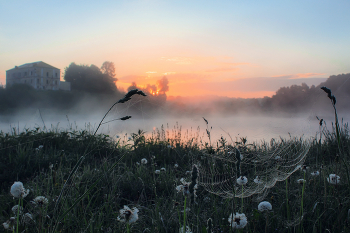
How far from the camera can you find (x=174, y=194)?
6.91 feet

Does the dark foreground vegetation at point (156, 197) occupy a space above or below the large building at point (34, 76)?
Answer: below

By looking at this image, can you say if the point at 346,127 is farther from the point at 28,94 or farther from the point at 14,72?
the point at 14,72

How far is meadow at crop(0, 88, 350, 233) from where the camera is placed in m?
1.41

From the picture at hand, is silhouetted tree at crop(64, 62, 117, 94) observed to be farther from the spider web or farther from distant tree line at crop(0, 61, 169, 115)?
the spider web

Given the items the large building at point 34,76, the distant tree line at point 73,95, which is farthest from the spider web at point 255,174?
the large building at point 34,76

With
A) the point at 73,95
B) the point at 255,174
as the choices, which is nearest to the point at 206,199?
the point at 255,174

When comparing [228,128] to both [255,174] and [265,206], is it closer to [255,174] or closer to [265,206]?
[255,174]

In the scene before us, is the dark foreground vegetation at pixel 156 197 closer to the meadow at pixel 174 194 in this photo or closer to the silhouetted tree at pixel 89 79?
the meadow at pixel 174 194

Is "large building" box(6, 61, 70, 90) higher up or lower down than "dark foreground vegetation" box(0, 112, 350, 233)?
higher up

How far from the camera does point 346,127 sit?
5621 mm

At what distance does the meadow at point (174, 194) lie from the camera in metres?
1.41

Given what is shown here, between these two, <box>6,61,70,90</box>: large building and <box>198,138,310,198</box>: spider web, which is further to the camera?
<box>6,61,70,90</box>: large building

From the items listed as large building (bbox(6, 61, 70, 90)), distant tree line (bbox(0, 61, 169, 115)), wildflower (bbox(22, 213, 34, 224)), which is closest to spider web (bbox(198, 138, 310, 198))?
wildflower (bbox(22, 213, 34, 224))

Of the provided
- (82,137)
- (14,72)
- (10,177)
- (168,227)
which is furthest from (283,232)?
(14,72)
